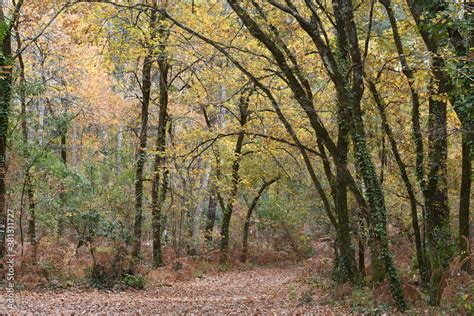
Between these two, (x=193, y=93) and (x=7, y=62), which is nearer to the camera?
(x=7, y=62)

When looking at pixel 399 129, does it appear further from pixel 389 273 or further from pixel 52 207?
pixel 52 207

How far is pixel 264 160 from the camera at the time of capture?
20.9 m

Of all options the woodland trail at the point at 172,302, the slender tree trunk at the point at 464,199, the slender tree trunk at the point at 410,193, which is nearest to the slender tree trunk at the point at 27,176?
the woodland trail at the point at 172,302

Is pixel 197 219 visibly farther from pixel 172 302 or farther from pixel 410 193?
pixel 410 193

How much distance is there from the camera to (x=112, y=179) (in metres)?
22.4

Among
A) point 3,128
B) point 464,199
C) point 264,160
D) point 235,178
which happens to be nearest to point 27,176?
point 3,128

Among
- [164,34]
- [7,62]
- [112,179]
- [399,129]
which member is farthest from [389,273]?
[112,179]

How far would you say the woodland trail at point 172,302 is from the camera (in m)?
8.82

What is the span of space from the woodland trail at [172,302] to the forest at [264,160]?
84mm

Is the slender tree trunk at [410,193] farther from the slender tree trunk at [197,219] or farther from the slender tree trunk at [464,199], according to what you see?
the slender tree trunk at [197,219]

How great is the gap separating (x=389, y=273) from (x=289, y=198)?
1752cm

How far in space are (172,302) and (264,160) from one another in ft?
36.1

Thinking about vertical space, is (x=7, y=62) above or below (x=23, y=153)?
above

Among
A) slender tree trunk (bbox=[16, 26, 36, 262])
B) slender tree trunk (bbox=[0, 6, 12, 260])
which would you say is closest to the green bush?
slender tree trunk (bbox=[16, 26, 36, 262])
